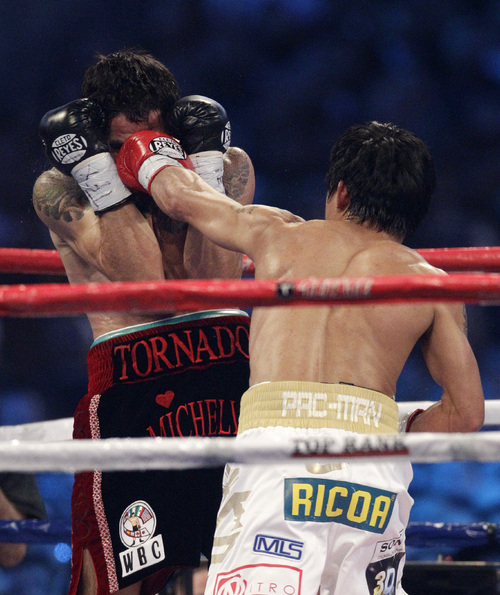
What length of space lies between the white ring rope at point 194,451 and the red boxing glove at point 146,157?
89cm

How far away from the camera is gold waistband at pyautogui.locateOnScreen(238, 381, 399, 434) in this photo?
140 cm

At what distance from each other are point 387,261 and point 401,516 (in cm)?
47

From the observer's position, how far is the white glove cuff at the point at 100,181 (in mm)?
1873

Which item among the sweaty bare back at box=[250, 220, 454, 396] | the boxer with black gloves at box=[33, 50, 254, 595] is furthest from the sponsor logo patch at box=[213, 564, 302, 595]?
the boxer with black gloves at box=[33, 50, 254, 595]

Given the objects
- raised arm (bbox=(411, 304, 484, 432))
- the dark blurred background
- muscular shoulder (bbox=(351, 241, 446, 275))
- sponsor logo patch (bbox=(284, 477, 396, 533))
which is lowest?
sponsor logo patch (bbox=(284, 477, 396, 533))

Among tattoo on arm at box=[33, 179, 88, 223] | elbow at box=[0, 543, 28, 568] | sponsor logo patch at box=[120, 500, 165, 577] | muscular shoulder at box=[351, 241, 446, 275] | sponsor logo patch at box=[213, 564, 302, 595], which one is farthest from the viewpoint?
elbow at box=[0, 543, 28, 568]

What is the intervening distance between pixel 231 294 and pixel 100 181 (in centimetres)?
90

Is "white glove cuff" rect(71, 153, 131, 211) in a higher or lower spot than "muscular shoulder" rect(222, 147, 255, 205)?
lower

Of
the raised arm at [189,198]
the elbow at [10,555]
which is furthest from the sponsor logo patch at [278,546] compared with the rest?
the elbow at [10,555]

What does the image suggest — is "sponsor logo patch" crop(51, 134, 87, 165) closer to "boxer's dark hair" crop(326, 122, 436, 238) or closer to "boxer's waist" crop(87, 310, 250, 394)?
"boxer's waist" crop(87, 310, 250, 394)

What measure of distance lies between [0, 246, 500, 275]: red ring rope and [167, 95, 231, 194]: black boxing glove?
0.45 m

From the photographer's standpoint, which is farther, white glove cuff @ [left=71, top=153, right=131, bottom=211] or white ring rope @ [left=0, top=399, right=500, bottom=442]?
white ring rope @ [left=0, top=399, right=500, bottom=442]

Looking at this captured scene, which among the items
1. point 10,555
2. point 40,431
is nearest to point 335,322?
point 40,431

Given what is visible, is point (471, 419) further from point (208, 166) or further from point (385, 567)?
point (208, 166)
